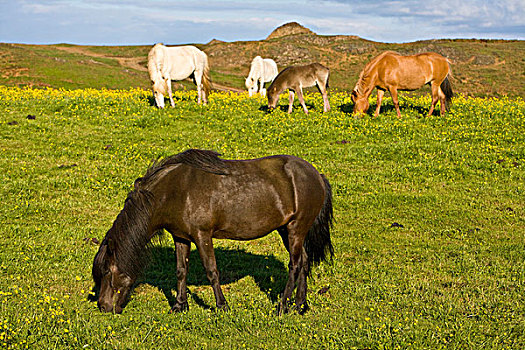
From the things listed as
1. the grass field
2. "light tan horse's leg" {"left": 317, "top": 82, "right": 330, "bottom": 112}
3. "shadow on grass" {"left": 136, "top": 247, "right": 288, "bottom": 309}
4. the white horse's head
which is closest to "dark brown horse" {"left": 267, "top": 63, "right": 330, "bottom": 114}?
"light tan horse's leg" {"left": 317, "top": 82, "right": 330, "bottom": 112}

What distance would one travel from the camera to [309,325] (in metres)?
6.14

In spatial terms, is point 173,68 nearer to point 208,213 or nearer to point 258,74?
point 258,74

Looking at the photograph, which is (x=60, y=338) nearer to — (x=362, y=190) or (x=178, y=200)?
(x=178, y=200)

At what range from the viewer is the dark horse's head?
6.13 metres

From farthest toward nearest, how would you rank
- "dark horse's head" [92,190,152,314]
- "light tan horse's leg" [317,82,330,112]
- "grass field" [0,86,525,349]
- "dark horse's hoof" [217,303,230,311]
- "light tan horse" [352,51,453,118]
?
"light tan horse's leg" [317,82,330,112] < "light tan horse" [352,51,453,118] < "dark horse's hoof" [217,303,230,311] < "dark horse's head" [92,190,152,314] < "grass field" [0,86,525,349]

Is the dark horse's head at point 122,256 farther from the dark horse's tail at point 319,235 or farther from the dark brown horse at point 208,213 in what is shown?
the dark horse's tail at point 319,235

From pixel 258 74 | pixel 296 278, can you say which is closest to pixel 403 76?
pixel 258 74

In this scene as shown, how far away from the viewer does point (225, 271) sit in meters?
8.45

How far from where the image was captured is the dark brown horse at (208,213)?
6195 mm

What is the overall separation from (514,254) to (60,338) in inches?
317

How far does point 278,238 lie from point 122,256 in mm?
4976

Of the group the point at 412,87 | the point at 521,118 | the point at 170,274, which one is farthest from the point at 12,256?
the point at 521,118

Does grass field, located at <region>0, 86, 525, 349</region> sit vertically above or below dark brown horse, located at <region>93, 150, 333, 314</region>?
below

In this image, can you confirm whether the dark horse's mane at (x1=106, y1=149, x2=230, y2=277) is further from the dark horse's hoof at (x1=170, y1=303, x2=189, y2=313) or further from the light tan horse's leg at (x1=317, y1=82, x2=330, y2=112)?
the light tan horse's leg at (x1=317, y1=82, x2=330, y2=112)
